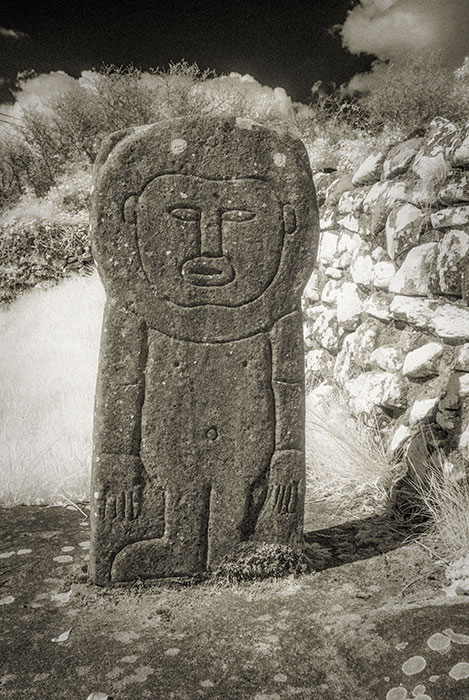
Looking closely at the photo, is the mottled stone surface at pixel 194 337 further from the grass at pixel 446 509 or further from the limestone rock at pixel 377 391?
the limestone rock at pixel 377 391

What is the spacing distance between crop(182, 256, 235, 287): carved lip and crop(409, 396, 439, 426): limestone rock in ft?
A: 5.00

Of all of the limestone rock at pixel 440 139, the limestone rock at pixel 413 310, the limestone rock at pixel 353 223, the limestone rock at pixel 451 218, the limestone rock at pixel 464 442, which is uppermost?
the limestone rock at pixel 440 139

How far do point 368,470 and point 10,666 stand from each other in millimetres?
2178

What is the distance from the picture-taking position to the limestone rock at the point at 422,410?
334 cm

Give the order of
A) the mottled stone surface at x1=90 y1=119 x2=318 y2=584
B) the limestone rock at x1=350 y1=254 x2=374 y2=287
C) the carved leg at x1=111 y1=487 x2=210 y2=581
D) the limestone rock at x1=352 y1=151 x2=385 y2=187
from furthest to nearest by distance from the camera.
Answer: the limestone rock at x1=352 y1=151 x2=385 y2=187, the limestone rock at x1=350 y1=254 x2=374 y2=287, the carved leg at x1=111 y1=487 x2=210 y2=581, the mottled stone surface at x1=90 y1=119 x2=318 y2=584

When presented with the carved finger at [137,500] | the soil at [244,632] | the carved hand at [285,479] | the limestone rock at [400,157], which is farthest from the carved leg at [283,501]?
the limestone rock at [400,157]

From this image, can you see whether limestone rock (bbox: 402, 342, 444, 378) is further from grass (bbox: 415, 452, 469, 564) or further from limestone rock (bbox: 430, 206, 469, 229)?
limestone rock (bbox: 430, 206, 469, 229)

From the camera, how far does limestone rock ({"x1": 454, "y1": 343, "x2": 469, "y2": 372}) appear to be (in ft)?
10.6

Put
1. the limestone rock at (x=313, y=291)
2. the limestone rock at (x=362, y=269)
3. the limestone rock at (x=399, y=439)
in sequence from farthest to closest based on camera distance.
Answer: the limestone rock at (x=313, y=291) → the limestone rock at (x=362, y=269) → the limestone rock at (x=399, y=439)

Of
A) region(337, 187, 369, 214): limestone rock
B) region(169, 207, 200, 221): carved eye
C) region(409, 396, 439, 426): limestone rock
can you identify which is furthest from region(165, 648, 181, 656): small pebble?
region(337, 187, 369, 214): limestone rock

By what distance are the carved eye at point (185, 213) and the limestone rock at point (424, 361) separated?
1.69 m

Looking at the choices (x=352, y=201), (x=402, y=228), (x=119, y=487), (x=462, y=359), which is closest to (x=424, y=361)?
(x=462, y=359)

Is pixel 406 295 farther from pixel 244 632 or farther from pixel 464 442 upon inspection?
pixel 244 632

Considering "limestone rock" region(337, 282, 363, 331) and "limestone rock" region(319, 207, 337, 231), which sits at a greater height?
"limestone rock" region(319, 207, 337, 231)
